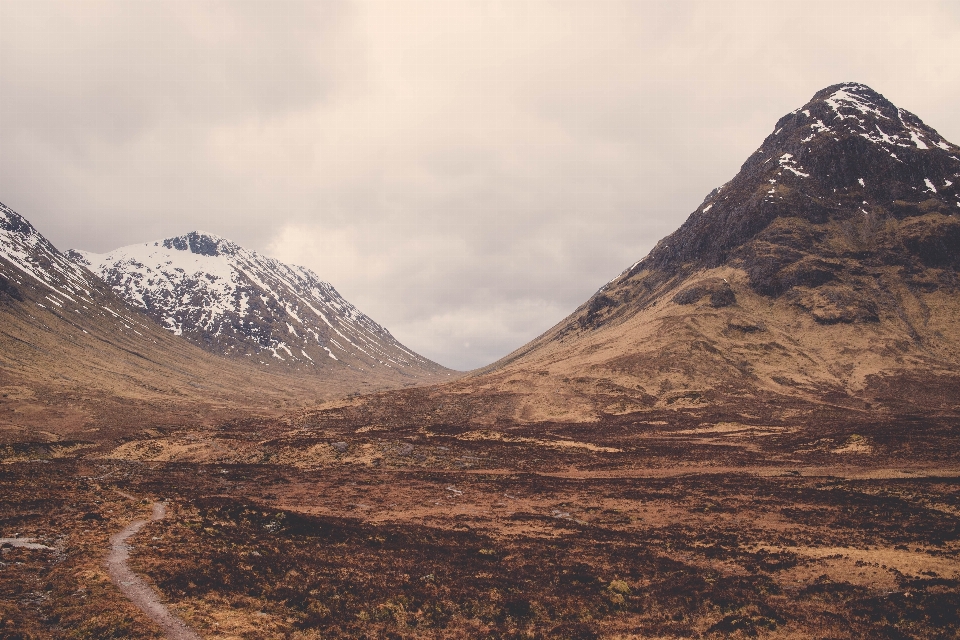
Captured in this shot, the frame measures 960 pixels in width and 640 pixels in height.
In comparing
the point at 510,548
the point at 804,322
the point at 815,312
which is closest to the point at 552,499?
the point at 510,548

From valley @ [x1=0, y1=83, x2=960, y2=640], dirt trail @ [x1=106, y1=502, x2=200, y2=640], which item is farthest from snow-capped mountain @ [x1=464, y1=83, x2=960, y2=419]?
dirt trail @ [x1=106, y1=502, x2=200, y2=640]

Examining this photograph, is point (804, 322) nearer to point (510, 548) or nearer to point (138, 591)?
point (510, 548)

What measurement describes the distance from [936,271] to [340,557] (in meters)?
208

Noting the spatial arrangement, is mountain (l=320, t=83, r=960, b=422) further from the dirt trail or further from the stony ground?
Result: the dirt trail

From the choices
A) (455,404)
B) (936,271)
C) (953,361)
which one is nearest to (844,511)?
(455,404)

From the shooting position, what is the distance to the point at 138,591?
2027cm

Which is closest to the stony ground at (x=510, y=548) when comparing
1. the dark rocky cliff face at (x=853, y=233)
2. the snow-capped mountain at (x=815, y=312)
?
the snow-capped mountain at (x=815, y=312)

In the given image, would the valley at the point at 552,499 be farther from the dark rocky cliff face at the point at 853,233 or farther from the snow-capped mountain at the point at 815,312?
the dark rocky cliff face at the point at 853,233

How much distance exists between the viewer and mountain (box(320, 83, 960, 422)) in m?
118

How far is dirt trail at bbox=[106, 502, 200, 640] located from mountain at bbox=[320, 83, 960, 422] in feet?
291

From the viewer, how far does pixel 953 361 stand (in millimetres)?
133375

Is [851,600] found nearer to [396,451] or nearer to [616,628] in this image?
[616,628]

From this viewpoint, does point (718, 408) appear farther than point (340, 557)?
Yes

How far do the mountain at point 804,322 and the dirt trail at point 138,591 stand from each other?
88820 millimetres
